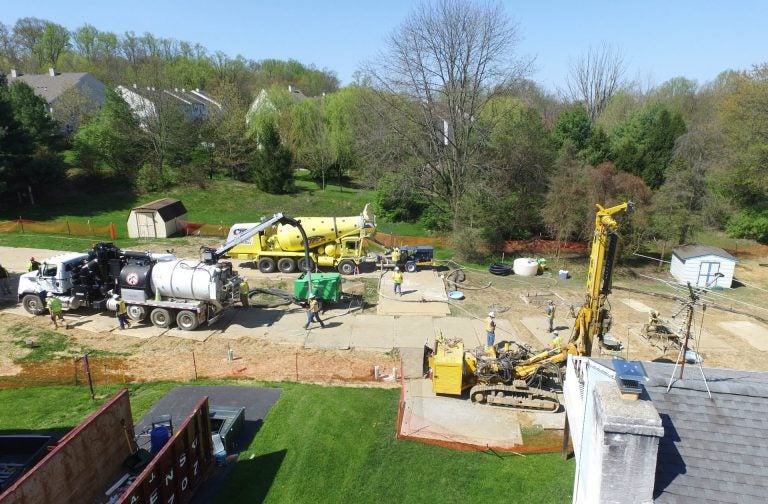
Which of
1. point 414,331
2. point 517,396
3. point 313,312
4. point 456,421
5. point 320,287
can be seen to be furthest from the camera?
point 320,287

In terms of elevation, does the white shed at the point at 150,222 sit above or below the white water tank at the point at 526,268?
above

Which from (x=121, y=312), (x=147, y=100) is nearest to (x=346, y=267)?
(x=121, y=312)

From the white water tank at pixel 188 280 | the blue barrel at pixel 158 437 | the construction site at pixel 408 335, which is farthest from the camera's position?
the white water tank at pixel 188 280

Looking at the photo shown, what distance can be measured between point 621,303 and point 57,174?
41946 millimetres

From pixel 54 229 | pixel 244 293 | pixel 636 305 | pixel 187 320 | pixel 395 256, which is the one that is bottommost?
pixel 636 305

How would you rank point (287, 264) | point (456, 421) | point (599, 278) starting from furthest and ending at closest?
point (287, 264)
point (599, 278)
point (456, 421)

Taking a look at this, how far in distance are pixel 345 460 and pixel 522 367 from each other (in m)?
5.82

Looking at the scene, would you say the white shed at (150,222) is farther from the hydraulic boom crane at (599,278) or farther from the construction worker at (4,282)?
the hydraulic boom crane at (599,278)

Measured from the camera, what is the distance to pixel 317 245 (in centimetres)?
2597

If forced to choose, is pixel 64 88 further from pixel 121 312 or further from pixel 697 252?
pixel 697 252

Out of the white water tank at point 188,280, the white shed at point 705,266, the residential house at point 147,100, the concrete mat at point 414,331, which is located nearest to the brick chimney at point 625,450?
the concrete mat at point 414,331

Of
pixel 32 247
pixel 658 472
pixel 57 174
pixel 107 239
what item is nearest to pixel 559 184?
pixel 658 472

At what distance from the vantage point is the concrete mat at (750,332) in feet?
64.2

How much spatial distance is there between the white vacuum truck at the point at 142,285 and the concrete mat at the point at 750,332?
18.9 meters
